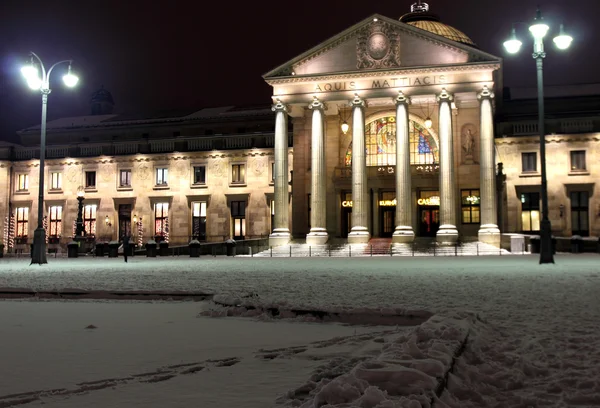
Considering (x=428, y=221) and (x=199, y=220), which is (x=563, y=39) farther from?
(x=199, y=220)

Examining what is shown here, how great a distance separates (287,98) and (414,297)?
41074mm

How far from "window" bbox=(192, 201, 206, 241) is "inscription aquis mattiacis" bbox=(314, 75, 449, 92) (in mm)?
19390

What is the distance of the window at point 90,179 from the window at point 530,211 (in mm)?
41733

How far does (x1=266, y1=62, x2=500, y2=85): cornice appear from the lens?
4850cm

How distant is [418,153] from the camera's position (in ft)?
186

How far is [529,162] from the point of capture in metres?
56.6

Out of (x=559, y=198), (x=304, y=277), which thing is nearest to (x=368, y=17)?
(x=559, y=198)

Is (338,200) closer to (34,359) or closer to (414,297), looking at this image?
(414,297)

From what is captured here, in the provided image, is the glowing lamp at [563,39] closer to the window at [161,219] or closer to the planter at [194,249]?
the planter at [194,249]

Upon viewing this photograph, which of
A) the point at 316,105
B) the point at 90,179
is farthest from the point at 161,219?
the point at 316,105

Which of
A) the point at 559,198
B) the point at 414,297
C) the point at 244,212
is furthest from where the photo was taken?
the point at 244,212

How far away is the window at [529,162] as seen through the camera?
2221 inches

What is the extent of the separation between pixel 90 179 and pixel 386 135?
31144 millimetres

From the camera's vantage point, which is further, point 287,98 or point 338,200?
point 338,200
